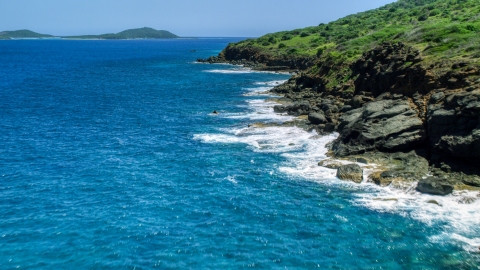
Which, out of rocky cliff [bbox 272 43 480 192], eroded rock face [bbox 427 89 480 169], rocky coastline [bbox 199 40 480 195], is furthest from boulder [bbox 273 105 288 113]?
eroded rock face [bbox 427 89 480 169]

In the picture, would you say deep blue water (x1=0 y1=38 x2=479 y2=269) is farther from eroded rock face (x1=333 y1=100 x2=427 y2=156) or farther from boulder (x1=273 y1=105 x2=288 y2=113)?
boulder (x1=273 y1=105 x2=288 y2=113)

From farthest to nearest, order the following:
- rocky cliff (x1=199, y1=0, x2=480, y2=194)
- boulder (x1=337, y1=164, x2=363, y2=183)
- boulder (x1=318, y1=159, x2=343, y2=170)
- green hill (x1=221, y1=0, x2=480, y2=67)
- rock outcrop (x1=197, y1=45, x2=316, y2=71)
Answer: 1. rock outcrop (x1=197, y1=45, x2=316, y2=71)
2. green hill (x1=221, y1=0, x2=480, y2=67)
3. boulder (x1=318, y1=159, x2=343, y2=170)
4. boulder (x1=337, y1=164, x2=363, y2=183)
5. rocky cliff (x1=199, y1=0, x2=480, y2=194)

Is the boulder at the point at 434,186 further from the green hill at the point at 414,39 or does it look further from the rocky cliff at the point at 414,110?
the green hill at the point at 414,39

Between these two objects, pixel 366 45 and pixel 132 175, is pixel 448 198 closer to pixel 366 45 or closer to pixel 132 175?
pixel 132 175

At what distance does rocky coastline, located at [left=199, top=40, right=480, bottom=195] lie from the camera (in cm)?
3722

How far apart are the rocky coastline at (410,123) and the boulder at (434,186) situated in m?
0.08

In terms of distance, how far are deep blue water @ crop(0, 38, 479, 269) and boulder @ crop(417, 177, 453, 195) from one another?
4113 millimetres

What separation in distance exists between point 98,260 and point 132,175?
15.8m

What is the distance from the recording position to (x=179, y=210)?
3372cm

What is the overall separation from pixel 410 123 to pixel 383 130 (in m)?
2.83

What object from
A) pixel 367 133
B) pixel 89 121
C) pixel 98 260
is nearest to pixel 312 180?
pixel 367 133

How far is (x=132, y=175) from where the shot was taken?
41.8 meters

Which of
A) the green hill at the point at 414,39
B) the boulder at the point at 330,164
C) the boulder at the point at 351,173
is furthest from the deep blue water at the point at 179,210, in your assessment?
the green hill at the point at 414,39

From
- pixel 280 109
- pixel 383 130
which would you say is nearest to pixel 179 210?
pixel 383 130
